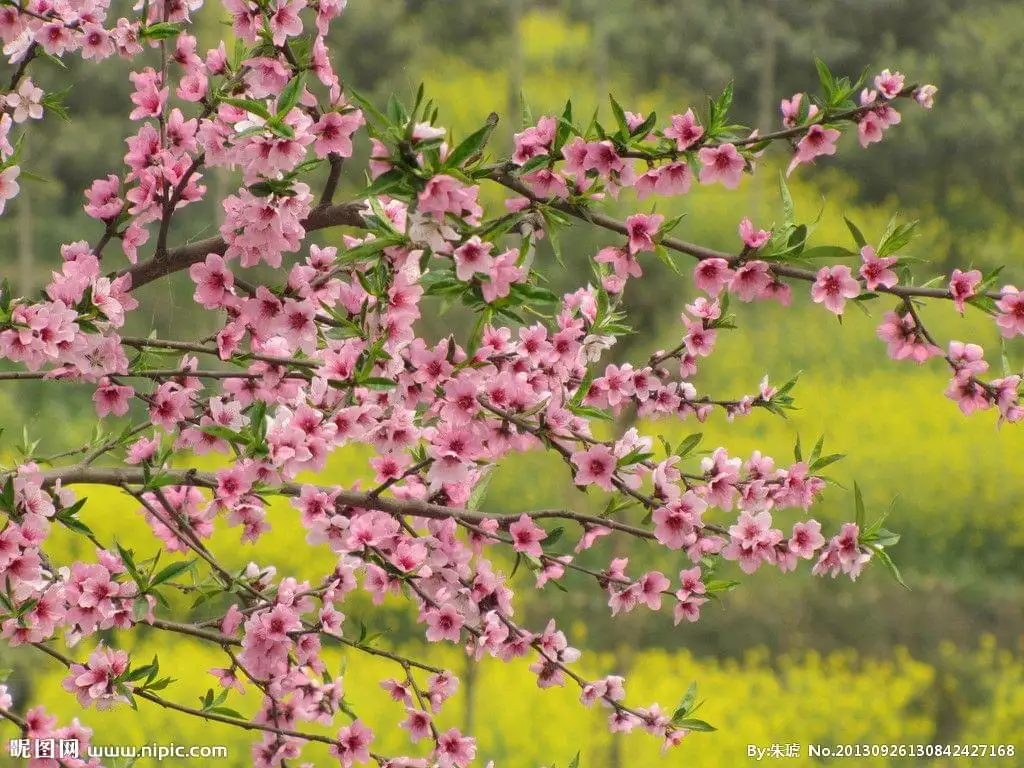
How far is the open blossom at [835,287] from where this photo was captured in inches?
92.5

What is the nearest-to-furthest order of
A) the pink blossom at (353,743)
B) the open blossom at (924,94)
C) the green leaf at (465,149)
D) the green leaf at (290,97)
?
the green leaf at (465,149)
the green leaf at (290,97)
the open blossom at (924,94)
the pink blossom at (353,743)

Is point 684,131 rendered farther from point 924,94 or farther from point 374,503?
Result: point 374,503

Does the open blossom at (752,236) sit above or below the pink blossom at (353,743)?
above

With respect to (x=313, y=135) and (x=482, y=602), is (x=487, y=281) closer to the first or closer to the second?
(x=313, y=135)

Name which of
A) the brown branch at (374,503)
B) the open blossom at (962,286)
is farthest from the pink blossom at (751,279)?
the brown branch at (374,503)

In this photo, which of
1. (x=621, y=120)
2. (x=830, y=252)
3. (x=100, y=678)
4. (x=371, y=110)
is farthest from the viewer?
(x=100, y=678)

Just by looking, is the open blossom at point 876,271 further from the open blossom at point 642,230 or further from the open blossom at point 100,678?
the open blossom at point 100,678

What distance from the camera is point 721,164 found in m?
2.36

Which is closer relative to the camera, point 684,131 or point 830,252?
point 830,252

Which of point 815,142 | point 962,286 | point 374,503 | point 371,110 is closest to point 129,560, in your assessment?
point 374,503

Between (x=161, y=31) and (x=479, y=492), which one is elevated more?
(x=161, y=31)

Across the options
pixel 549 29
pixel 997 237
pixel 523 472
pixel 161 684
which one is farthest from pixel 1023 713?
pixel 549 29

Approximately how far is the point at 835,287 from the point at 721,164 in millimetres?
320

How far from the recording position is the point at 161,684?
274cm
